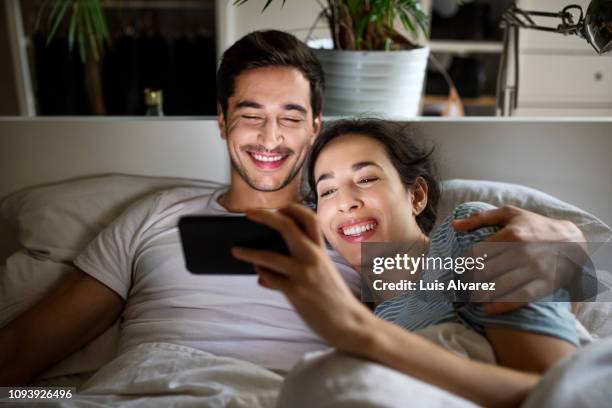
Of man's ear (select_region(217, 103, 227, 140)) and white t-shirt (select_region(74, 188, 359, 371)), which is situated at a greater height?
man's ear (select_region(217, 103, 227, 140))

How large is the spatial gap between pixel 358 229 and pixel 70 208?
461mm

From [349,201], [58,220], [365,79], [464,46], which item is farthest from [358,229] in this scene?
[464,46]

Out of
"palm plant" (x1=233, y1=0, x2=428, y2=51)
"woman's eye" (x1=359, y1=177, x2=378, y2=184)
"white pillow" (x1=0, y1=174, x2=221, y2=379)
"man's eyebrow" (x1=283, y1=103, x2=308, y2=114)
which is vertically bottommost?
"white pillow" (x1=0, y1=174, x2=221, y2=379)

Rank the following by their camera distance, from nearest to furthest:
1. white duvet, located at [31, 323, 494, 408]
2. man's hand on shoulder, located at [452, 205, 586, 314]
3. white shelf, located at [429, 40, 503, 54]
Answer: white duvet, located at [31, 323, 494, 408] → man's hand on shoulder, located at [452, 205, 586, 314] → white shelf, located at [429, 40, 503, 54]

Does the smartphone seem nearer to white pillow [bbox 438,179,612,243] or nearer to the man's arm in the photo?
the man's arm

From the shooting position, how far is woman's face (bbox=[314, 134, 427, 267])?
72 cm

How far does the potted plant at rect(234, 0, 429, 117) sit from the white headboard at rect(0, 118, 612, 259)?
0.41ft

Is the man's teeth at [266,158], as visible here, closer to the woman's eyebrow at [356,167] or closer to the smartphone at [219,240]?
the woman's eyebrow at [356,167]

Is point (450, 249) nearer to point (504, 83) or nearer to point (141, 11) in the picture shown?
point (504, 83)

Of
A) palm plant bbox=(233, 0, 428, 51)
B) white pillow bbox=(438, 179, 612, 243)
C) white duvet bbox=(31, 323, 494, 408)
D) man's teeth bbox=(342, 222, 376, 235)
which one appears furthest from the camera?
palm plant bbox=(233, 0, 428, 51)

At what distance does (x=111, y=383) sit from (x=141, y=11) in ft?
5.20

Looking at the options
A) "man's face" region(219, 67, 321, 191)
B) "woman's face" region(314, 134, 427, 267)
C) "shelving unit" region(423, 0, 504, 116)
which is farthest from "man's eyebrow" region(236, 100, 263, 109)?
"shelving unit" region(423, 0, 504, 116)

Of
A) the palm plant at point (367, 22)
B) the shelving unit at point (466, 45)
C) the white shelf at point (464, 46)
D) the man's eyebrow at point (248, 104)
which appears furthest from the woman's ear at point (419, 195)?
the white shelf at point (464, 46)

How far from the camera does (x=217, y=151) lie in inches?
37.1
